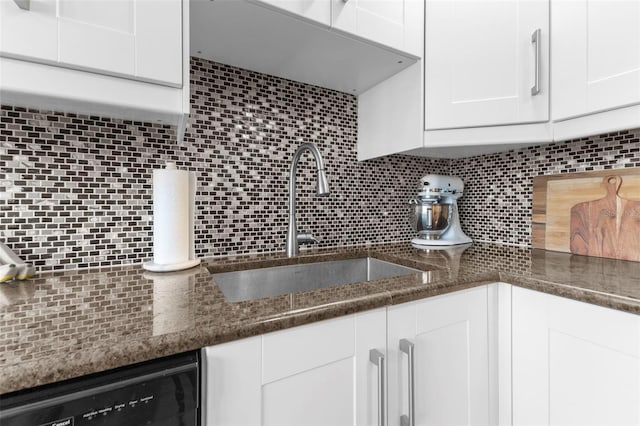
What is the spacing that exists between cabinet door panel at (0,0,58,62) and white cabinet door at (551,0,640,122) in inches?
56.9

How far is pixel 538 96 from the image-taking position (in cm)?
112

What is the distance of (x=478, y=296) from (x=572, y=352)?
0.25 m

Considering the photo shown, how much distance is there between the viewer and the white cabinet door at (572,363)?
2.44 ft

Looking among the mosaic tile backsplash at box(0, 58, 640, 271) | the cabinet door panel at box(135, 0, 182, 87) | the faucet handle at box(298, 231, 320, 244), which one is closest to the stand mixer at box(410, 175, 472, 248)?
the mosaic tile backsplash at box(0, 58, 640, 271)

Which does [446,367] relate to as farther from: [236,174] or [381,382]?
[236,174]

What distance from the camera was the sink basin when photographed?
1.13 meters

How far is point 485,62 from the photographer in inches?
46.9

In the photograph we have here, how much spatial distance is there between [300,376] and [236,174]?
0.83m

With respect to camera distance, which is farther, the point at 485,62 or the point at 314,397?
the point at 485,62

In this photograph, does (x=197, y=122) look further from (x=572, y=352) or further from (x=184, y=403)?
(x=572, y=352)

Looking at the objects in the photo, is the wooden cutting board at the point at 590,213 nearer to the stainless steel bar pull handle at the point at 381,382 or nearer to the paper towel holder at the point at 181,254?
the stainless steel bar pull handle at the point at 381,382

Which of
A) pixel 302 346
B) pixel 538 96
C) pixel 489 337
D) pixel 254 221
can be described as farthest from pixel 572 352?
pixel 254 221

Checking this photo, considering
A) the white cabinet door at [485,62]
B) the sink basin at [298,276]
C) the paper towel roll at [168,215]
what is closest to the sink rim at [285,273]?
the sink basin at [298,276]

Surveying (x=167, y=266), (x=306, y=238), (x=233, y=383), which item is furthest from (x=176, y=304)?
(x=306, y=238)
